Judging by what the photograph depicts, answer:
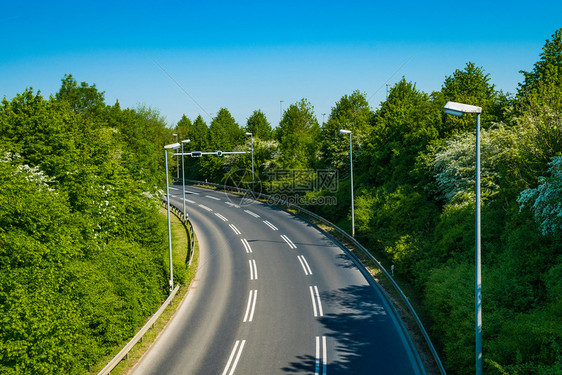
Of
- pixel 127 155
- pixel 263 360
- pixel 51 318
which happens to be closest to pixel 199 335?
pixel 263 360

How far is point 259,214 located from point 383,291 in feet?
70.3

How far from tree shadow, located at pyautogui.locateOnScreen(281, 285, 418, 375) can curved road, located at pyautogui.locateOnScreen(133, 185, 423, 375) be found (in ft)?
0.13

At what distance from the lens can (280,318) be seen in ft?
60.9

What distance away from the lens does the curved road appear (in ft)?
48.0

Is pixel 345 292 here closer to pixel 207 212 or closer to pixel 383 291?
pixel 383 291

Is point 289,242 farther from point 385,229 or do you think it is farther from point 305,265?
point 385,229

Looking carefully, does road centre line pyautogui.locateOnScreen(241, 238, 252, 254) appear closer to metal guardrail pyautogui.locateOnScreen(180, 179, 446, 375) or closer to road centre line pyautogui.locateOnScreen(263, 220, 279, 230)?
road centre line pyautogui.locateOnScreen(263, 220, 279, 230)

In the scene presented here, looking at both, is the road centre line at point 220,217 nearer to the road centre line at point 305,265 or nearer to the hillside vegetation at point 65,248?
Result: the hillside vegetation at point 65,248

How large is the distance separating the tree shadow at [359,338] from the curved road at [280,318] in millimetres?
39

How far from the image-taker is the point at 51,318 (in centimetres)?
1245

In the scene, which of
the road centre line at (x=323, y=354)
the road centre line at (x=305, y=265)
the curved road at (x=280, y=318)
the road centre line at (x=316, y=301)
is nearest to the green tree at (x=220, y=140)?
the curved road at (x=280, y=318)

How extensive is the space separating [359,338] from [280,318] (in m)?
4.12

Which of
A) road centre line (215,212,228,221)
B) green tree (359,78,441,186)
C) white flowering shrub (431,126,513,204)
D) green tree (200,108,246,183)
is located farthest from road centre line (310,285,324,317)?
green tree (200,108,246,183)

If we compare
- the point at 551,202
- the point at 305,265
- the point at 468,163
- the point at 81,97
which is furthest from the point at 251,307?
the point at 81,97
